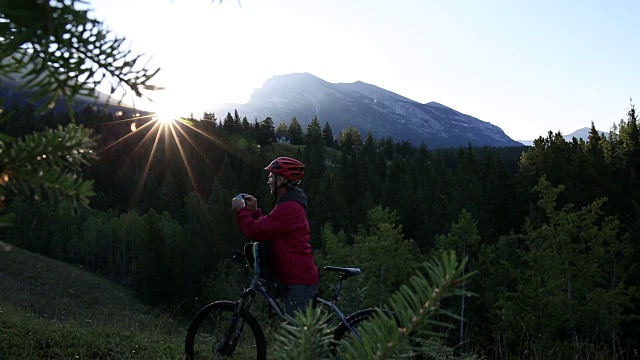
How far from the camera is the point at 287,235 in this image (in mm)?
5066

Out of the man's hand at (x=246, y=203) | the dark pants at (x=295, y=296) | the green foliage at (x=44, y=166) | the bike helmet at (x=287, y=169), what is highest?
the green foliage at (x=44, y=166)

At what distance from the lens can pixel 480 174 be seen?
72375mm

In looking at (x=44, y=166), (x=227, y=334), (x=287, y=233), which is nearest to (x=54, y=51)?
(x=44, y=166)

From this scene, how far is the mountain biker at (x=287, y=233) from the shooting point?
195 inches

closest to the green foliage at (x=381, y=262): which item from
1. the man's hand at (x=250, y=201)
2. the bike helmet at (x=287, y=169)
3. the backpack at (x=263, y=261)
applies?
the backpack at (x=263, y=261)

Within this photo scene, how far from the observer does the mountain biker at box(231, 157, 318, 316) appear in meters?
4.96

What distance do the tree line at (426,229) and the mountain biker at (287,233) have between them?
4.63 ft

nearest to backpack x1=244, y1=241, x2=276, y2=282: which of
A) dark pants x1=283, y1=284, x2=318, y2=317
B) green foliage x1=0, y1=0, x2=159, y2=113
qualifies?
dark pants x1=283, y1=284, x2=318, y2=317

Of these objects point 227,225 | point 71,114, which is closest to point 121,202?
point 227,225

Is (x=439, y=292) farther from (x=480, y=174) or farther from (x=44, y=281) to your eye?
(x=480, y=174)

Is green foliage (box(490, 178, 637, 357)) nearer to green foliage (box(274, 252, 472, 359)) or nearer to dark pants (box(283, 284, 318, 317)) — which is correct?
dark pants (box(283, 284, 318, 317))

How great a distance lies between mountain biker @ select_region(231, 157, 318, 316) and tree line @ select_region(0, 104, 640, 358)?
1.41 metres

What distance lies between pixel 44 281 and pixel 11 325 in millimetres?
39418

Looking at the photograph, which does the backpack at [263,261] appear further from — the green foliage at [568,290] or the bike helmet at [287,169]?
the green foliage at [568,290]
